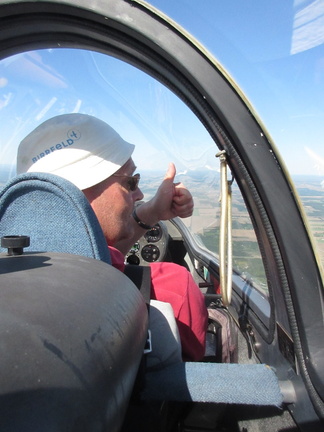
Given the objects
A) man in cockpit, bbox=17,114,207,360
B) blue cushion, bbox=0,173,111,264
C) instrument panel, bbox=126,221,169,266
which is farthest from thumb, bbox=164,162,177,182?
instrument panel, bbox=126,221,169,266

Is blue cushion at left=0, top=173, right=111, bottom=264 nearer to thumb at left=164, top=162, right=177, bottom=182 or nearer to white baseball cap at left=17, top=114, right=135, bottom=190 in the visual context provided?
white baseball cap at left=17, top=114, right=135, bottom=190

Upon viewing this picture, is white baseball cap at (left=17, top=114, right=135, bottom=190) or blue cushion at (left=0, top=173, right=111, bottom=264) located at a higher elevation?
white baseball cap at (left=17, top=114, right=135, bottom=190)

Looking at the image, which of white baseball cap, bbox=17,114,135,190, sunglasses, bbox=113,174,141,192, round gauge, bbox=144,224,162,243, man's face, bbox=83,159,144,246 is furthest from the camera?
round gauge, bbox=144,224,162,243

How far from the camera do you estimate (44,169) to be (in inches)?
57.2

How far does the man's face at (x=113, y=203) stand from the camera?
5.33 ft

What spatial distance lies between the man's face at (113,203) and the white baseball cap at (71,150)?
8 cm

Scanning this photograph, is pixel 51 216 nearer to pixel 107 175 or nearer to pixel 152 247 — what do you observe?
pixel 107 175

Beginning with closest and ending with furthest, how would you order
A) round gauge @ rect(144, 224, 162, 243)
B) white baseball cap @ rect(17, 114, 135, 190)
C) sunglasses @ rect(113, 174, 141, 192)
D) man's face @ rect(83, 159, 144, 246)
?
white baseball cap @ rect(17, 114, 135, 190) → man's face @ rect(83, 159, 144, 246) → sunglasses @ rect(113, 174, 141, 192) → round gauge @ rect(144, 224, 162, 243)

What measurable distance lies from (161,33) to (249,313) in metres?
Result: 1.32

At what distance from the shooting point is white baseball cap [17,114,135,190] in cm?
146

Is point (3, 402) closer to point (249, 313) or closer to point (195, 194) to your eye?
point (249, 313)

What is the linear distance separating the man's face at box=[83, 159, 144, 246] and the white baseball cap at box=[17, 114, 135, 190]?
0.27ft

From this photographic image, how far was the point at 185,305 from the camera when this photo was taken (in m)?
1.51

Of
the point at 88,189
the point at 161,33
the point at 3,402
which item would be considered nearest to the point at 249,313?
→ the point at 88,189
